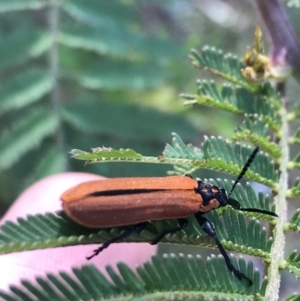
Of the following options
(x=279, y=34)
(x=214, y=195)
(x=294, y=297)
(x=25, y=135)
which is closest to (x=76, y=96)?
(x=25, y=135)

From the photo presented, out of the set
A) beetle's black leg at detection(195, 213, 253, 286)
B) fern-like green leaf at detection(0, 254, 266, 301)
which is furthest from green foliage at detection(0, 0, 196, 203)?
fern-like green leaf at detection(0, 254, 266, 301)

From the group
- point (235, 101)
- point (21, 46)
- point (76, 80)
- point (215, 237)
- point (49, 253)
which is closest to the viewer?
point (215, 237)

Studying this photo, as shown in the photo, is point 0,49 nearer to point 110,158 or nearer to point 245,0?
point 110,158

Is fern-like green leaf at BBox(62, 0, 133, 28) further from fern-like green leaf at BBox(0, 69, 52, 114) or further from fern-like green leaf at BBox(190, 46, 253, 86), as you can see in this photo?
fern-like green leaf at BBox(190, 46, 253, 86)

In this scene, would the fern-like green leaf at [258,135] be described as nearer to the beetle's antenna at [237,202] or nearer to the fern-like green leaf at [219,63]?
the beetle's antenna at [237,202]

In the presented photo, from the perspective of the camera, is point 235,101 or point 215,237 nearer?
point 215,237

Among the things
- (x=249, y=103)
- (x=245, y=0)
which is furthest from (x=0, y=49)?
(x=245, y=0)

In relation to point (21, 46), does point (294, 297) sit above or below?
below

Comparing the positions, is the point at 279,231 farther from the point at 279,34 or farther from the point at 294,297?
the point at 279,34
